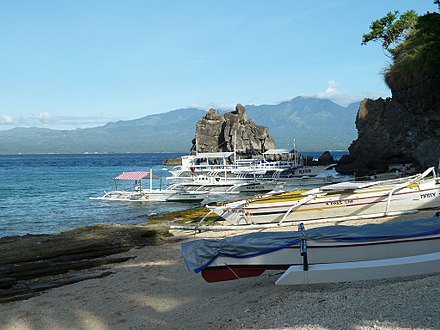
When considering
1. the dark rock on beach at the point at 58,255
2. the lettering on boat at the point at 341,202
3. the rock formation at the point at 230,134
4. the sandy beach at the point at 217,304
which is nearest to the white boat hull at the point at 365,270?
the sandy beach at the point at 217,304

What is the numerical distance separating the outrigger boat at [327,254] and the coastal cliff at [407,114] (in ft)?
113

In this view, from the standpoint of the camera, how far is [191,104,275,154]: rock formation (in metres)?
104

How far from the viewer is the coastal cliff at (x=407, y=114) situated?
4300 cm

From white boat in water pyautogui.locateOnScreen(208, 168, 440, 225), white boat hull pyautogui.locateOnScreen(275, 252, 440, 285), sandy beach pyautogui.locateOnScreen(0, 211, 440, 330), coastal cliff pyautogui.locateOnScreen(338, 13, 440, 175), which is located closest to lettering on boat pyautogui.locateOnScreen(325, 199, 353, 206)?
white boat in water pyautogui.locateOnScreen(208, 168, 440, 225)

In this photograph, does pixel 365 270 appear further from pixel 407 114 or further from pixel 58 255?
pixel 407 114

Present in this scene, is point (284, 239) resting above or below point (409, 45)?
below

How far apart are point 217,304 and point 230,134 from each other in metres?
96.9

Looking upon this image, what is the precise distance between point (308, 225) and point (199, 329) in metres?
11.5

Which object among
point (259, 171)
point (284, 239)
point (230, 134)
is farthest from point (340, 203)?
point (230, 134)

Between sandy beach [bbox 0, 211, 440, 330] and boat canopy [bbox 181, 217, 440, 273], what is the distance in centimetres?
77

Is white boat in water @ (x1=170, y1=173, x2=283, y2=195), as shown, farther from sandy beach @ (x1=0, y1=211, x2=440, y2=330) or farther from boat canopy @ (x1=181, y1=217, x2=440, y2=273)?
boat canopy @ (x1=181, y1=217, x2=440, y2=273)

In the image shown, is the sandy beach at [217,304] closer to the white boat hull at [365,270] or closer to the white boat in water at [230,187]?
the white boat hull at [365,270]

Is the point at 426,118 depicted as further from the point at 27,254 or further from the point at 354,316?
the point at 354,316

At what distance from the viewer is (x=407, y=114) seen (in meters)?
52.5
